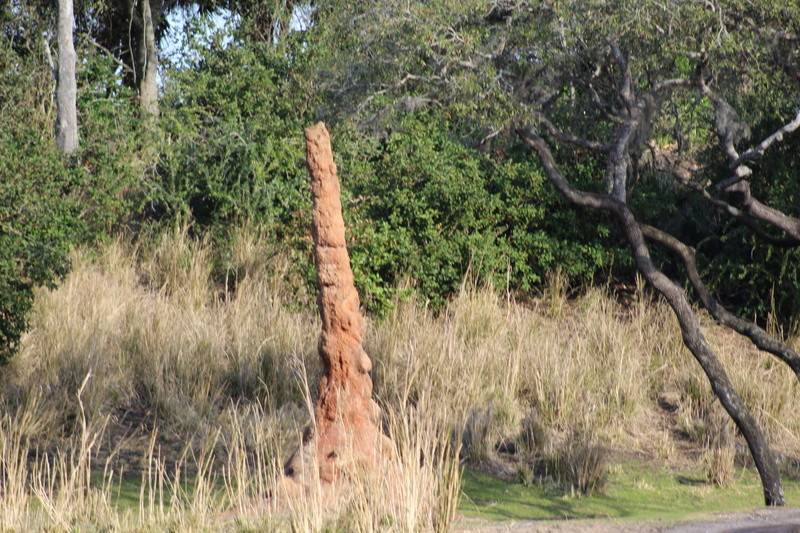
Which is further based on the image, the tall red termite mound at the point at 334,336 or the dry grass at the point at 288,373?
the dry grass at the point at 288,373

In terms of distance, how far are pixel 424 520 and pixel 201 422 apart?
4.50 m

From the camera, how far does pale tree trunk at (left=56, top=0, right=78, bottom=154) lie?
1538cm

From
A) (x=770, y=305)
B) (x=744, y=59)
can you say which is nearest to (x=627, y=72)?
(x=744, y=59)

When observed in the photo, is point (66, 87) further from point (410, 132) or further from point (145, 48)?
point (410, 132)

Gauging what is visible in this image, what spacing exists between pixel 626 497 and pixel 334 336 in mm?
3438

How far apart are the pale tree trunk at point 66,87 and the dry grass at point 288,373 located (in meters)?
2.25

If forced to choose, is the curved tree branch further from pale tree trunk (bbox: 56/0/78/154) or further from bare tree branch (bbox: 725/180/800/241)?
pale tree trunk (bbox: 56/0/78/154)

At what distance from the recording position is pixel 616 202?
9.46 m

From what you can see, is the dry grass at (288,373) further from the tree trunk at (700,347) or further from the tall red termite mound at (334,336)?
the tree trunk at (700,347)

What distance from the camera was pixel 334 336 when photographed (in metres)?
7.68

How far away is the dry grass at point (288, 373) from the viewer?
9695 mm

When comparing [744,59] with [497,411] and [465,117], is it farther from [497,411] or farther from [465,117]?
[497,411]

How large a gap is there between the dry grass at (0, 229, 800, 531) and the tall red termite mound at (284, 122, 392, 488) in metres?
0.91

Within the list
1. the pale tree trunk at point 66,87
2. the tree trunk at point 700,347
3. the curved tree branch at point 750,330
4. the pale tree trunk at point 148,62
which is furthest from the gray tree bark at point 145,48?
the curved tree branch at point 750,330
